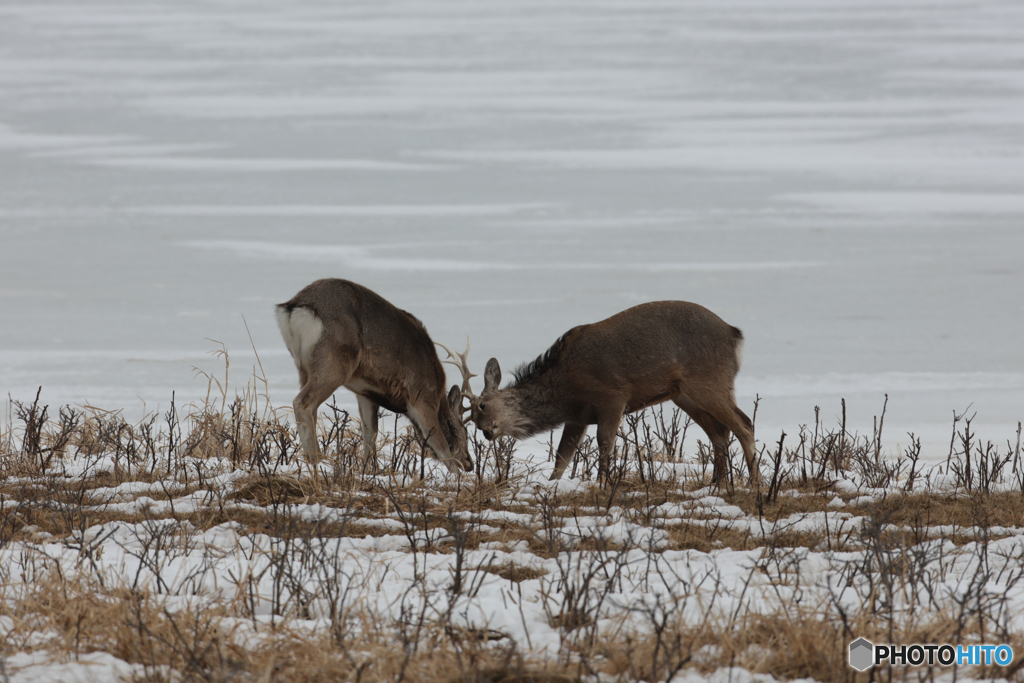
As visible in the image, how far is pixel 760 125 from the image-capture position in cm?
3116

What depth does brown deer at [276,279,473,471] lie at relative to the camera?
783cm

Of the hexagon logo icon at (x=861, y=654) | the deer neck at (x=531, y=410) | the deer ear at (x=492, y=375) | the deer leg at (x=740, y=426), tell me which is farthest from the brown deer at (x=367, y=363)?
the hexagon logo icon at (x=861, y=654)

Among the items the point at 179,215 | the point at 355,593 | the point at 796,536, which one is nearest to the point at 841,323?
the point at 796,536

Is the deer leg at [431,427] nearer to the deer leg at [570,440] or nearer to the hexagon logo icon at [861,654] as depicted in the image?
the deer leg at [570,440]

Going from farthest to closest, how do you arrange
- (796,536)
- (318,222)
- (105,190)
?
(105,190) < (318,222) < (796,536)

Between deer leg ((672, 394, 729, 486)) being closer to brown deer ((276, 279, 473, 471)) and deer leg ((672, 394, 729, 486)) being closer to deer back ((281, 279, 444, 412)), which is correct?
brown deer ((276, 279, 473, 471))

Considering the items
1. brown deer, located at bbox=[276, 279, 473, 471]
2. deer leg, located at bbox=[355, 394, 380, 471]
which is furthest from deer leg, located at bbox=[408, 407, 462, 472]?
deer leg, located at bbox=[355, 394, 380, 471]

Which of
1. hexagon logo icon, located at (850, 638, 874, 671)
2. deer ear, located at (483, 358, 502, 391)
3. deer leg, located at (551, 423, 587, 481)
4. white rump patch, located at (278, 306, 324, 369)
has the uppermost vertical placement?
white rump patch, located at (278, 306, 324, 369)

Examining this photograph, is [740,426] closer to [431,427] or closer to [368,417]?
[431,427]

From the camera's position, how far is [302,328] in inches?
307

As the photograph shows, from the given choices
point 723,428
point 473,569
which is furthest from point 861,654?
point 723,428

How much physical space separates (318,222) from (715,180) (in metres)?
9.34

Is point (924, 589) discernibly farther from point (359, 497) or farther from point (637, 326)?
point (637, 326)

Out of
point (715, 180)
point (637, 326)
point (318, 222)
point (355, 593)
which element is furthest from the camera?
point (715, 180)
